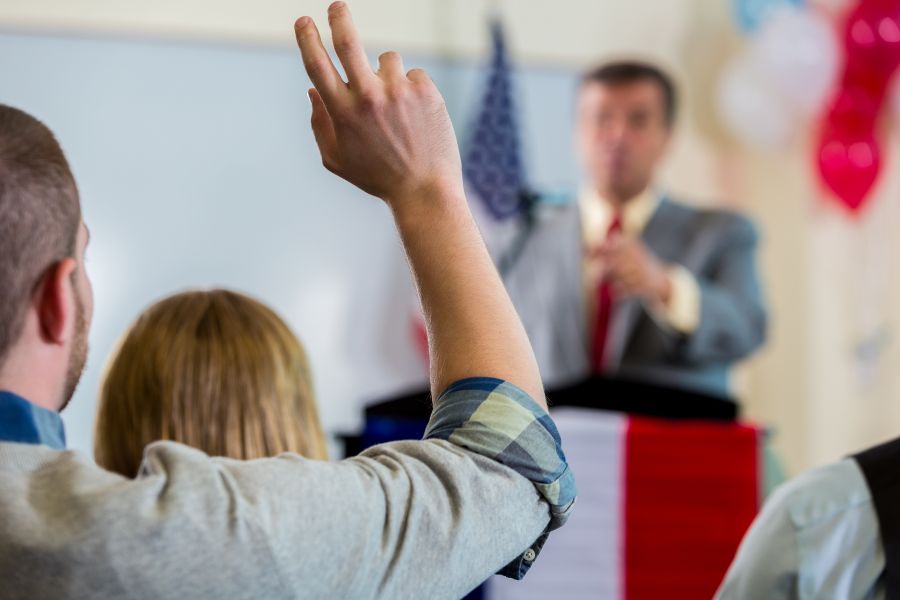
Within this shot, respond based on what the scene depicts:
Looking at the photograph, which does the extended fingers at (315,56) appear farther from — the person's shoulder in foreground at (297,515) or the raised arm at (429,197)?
the person's shoulder in foreground at (297,515)

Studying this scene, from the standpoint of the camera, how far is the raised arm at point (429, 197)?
0.64 m

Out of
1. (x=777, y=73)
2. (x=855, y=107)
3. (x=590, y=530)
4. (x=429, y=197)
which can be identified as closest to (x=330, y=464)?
(x=429, y=197)

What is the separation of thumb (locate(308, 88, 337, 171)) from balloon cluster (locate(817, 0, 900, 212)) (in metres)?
3.00

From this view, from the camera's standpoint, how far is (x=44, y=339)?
25.2 inches

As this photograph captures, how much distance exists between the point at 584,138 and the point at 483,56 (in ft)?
1.62

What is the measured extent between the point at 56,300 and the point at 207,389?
1.60 feet

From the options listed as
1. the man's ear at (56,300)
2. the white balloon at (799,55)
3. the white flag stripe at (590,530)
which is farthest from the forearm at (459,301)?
the white balloon at (799,55)

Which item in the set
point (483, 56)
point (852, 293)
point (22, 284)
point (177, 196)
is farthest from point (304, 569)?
point (852, 293)

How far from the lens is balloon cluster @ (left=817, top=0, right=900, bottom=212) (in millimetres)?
3381

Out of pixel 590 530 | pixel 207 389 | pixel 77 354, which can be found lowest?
pixel 590 530

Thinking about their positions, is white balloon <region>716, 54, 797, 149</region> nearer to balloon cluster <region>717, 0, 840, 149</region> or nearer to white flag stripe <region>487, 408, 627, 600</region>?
balloon cluster <region>717, 0, 840, 149</region>

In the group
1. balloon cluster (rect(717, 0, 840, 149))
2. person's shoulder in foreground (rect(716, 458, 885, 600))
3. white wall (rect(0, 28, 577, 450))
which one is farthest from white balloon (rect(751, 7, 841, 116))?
person's shoulder in foreground (rect(716, 458, 885, 600))

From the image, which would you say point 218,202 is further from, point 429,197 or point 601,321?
point 429,197

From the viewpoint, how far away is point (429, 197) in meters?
0.67
